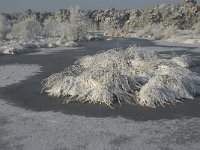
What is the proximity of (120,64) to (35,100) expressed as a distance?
412 centimetres

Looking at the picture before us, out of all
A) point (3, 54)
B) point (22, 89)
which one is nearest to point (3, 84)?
point (22, 89)

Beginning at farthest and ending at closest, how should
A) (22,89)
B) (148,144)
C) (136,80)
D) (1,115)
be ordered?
(22,89), (136,80), (1,115), (148,144)

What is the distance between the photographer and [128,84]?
14.9m

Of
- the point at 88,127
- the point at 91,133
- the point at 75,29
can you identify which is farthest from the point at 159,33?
the point at 91,133

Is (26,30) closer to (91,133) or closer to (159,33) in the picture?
(159,33)

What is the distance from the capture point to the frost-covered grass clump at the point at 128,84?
13781mm

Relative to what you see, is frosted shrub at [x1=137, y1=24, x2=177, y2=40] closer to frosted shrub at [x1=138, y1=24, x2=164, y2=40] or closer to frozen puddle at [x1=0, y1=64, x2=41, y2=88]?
frosted shrub at [x1=138, y1=24, x2=164, y2=40]

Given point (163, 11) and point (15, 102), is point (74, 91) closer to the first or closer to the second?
point (15, 102)

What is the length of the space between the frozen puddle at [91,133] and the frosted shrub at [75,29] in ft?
114

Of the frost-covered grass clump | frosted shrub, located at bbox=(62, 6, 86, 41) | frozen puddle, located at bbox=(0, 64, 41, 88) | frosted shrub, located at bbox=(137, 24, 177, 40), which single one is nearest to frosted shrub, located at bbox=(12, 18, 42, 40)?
frosted shrub, located at bbox=(62, 6, 86, 41)

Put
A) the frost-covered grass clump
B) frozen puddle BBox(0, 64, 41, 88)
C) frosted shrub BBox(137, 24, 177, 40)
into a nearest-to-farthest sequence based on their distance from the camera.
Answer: the frost-covered grass clump
frozen puddle BBox(0, 64, 41, 88)
frosted shrub BBox(137, 24, 177, 40)

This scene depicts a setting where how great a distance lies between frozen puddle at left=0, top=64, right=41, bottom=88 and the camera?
1856 cm

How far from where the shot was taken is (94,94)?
14.1 m

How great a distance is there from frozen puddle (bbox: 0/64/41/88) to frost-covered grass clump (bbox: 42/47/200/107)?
6.84ft
